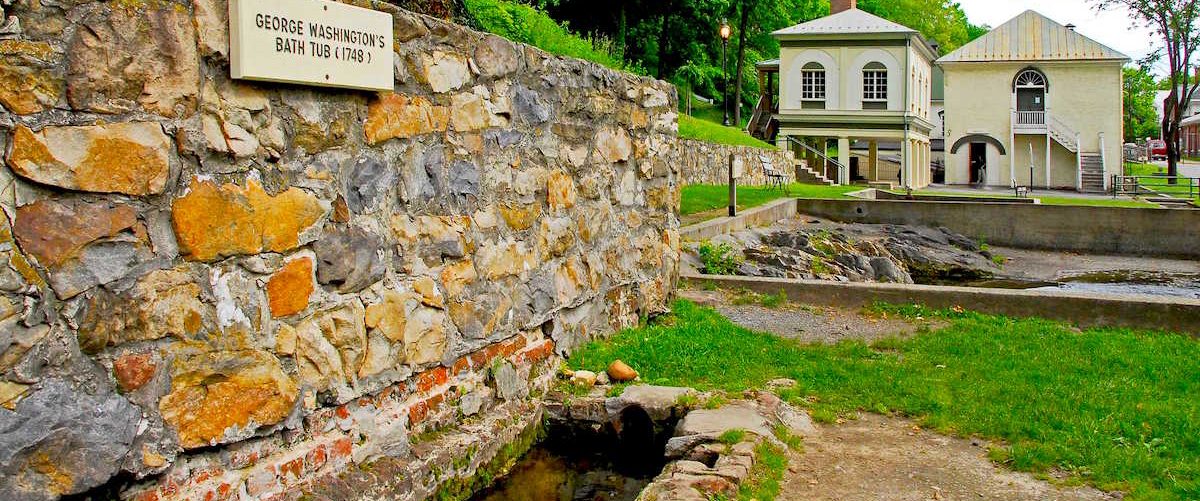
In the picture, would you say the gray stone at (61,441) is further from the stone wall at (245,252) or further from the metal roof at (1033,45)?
the metal roof at (1033,45)

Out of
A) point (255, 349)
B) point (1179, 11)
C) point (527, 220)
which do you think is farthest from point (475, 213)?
point (1179, 11)

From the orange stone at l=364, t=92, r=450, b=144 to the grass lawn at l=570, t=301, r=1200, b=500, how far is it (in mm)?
2143

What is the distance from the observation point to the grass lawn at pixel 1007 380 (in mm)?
5258

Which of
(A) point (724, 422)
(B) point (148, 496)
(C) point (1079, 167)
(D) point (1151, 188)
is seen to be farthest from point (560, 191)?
(C) point (1079, 167)

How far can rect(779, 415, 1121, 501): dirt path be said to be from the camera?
16.2ft

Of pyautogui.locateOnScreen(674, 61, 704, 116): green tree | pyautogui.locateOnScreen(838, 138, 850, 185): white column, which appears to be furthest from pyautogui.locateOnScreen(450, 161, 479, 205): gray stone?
pyautogui.locateOnScreen(674, 61, 704, 116): green tree

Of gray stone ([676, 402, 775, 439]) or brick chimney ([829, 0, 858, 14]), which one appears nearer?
gray stone ([676, 402, 775, 439])

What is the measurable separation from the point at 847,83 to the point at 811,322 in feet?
114

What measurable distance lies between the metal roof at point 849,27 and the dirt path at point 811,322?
33.8 m

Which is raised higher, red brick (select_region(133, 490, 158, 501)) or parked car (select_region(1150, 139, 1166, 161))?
parked car (select_region(1150, 139, 1166, 161))

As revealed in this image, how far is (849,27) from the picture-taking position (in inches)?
1658

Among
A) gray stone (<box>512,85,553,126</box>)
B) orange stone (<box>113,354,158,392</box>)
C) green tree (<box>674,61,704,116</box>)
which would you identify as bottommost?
orange stone (<box>113,354,158,392</box>)

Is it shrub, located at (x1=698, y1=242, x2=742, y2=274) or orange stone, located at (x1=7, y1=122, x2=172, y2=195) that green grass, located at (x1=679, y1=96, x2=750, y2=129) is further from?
orange stone, located at (x1=7, y1=122, x2=172, y2=195)

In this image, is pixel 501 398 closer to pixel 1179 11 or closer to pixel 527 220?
pixel 527 220
